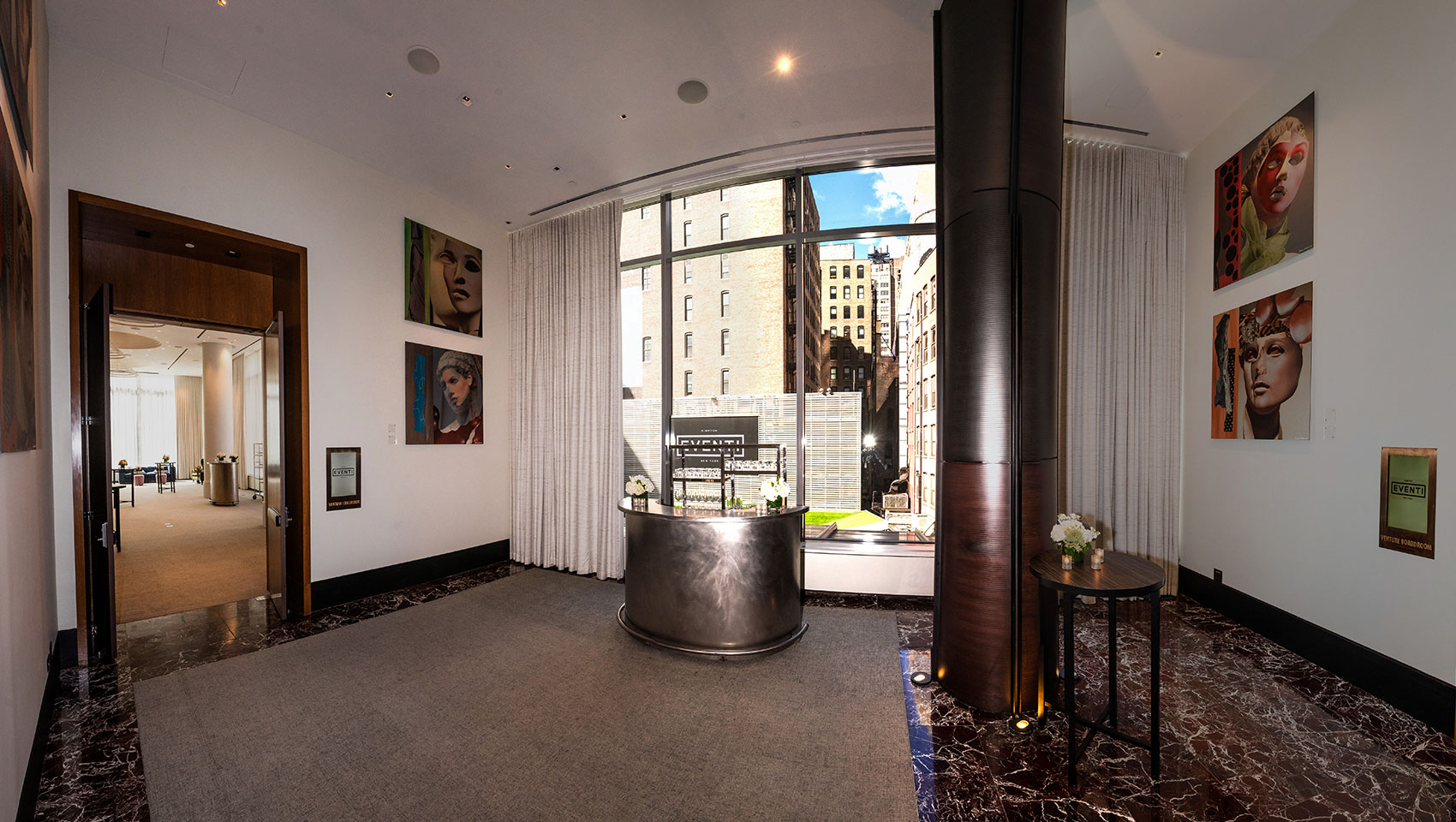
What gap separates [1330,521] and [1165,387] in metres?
1.50

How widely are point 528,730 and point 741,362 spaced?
3.45m

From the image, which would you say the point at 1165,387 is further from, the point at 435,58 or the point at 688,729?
the point at 435,58

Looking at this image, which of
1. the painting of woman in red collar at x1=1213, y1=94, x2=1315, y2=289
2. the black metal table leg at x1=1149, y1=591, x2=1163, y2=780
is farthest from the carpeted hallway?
the painting of woman in red collar at x1=1213, y1=94, x2=1315, y2=289

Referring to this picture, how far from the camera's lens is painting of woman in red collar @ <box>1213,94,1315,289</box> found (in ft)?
11.5

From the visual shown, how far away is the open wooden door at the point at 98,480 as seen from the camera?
3.45 metres

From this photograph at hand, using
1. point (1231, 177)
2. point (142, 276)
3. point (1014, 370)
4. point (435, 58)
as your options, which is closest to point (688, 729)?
point (1014, 370)

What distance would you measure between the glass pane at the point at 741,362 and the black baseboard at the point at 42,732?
3779mm

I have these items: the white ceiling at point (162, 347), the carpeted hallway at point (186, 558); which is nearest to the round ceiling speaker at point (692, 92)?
the carpeted hallway at point (186, 558)

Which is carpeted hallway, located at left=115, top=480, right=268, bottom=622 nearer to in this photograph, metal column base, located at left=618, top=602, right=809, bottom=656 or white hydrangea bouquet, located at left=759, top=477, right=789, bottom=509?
metal column base, located at left=618, top=602, right=809, bottom=656

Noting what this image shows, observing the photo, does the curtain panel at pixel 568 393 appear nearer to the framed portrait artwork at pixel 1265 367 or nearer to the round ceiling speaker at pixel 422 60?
the round ceiling speaker at pixel 422 60

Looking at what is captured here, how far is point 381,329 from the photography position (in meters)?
5.10

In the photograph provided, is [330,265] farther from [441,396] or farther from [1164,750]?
[1164,750]

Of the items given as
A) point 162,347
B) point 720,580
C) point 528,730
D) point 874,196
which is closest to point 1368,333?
point 874,196

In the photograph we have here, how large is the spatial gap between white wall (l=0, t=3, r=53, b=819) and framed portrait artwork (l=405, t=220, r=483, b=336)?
2.32 metres
